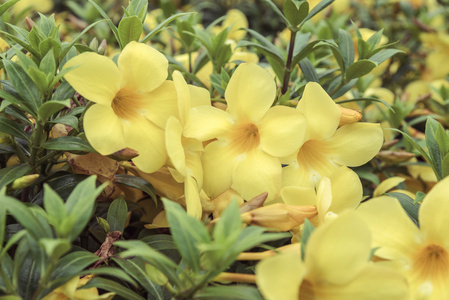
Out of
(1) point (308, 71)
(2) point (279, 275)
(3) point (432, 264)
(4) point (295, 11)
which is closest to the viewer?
(2) point (279, 275)

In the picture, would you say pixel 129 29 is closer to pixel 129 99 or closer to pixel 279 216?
pixel 129 99

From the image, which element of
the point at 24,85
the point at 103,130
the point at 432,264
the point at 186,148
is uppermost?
the point at 24,85

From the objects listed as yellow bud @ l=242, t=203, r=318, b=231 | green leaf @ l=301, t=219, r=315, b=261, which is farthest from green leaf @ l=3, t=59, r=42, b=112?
green leaf @ l=301, t=219, r=315, b=261

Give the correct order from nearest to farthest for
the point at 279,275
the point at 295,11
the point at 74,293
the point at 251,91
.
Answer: the point at 279,275 → the point at 74,293 → the point at 251,91 → the point at 295,11

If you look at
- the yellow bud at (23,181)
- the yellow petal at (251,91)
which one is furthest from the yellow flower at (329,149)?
the yellow bud at (23,181)

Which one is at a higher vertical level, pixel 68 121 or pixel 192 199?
pixel 68 121

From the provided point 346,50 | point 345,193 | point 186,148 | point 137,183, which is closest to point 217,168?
point 186,148

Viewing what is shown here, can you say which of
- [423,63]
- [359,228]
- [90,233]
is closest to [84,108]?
[90,233]

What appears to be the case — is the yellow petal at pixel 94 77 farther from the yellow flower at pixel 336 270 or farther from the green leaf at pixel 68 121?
the yellow flower at pixel 336 270
